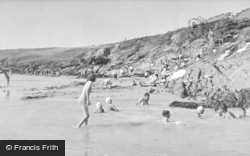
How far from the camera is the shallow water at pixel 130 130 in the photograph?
967 centimetres

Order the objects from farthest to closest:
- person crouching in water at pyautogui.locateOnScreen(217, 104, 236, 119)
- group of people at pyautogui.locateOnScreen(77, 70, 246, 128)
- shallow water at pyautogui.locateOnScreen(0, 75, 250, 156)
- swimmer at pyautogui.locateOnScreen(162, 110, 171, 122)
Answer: person crouching in water at pyautogui.locateOnScreen(217, 104, 236, 119), swimmer at pyautogui.locateOnScreen(162, 110, 171, 122), group of people at pyautogui.locateOnScreen(77, 70, 246, 128), shallow water at pyautogui.locateOnScreen(0, 75, 250, 156)

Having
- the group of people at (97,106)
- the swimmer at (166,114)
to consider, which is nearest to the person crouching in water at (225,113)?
the group of people at (97,106)

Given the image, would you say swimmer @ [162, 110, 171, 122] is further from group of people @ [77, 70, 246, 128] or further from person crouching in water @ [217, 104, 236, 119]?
person crouching in water @ [217, 104, 236, 119]

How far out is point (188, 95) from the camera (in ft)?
73.4

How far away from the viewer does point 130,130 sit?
12.7 meters

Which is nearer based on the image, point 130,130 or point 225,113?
point 130,130

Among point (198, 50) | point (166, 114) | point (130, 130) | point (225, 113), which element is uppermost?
point (198, 50)

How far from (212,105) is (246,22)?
3175 cm

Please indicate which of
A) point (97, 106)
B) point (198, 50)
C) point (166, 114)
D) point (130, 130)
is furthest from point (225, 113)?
point (198, 50)

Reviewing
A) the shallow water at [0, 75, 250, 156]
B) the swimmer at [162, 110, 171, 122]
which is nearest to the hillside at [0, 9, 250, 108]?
the shallow water at [0, 75, 250, 156]

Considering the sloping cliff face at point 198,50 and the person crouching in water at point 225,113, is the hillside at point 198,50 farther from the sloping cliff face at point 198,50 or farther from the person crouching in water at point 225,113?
the person crouching in water at point 225,113

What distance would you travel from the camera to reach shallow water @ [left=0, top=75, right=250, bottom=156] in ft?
31.7

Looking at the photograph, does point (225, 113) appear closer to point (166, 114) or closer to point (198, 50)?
point (166, 114)

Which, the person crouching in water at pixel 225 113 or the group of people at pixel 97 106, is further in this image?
the person crouching in water at pixel 225 113
